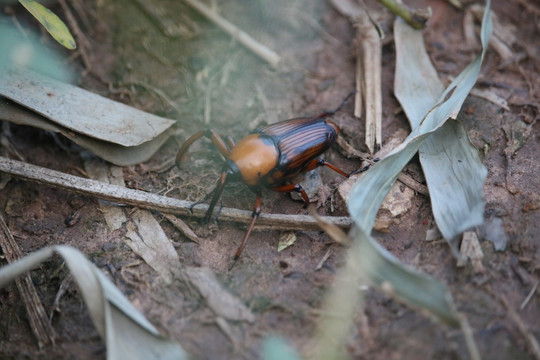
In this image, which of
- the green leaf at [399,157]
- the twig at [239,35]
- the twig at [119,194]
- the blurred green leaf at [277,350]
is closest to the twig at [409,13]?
the green leaf at [399,157]

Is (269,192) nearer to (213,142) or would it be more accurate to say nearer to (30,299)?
(213,142)

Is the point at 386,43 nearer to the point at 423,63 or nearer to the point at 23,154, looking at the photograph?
the point at 423,63

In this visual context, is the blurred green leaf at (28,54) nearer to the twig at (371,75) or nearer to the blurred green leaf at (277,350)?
the twig at (371,75)

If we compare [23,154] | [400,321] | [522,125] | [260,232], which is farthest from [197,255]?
[522,125]

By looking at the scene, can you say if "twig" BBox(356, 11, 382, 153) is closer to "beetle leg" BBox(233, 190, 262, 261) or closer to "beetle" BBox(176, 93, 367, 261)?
"beetle" BBox(176, 93, 367, 261)

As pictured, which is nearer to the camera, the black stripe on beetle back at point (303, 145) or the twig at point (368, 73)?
the black stripe on beetle back at point (303, 145)

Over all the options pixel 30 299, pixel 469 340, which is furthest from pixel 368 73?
pixel 30 299

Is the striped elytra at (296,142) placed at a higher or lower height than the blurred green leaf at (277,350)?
higher
